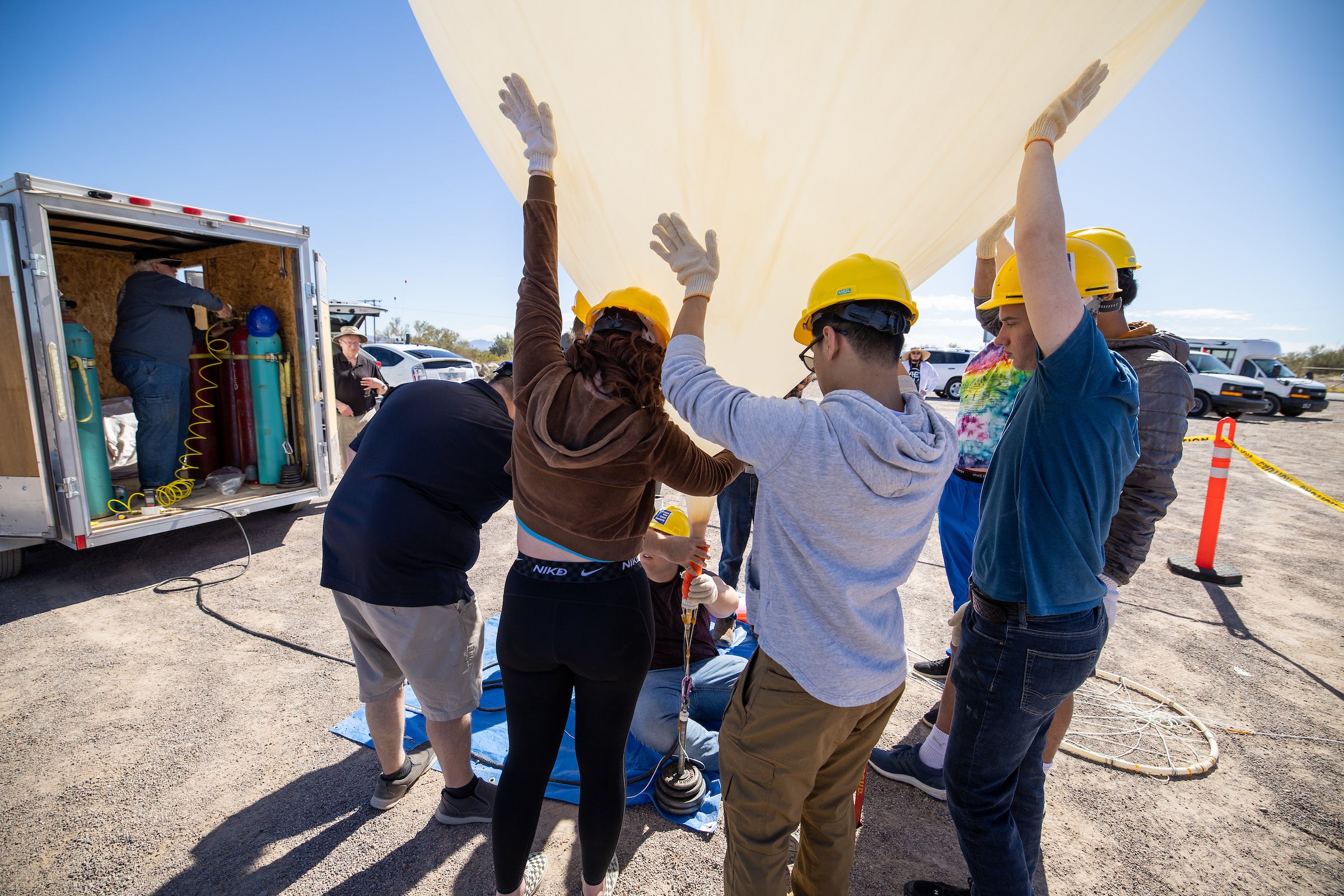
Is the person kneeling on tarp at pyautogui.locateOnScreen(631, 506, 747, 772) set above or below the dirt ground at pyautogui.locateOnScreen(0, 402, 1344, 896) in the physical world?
above

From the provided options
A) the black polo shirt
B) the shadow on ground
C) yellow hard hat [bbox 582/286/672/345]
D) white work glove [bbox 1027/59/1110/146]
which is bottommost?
the shadow on ground

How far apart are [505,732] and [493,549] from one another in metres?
2.50

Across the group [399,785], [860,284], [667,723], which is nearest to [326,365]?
[399,785]

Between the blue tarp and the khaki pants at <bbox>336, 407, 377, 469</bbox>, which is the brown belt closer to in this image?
the blue tarp

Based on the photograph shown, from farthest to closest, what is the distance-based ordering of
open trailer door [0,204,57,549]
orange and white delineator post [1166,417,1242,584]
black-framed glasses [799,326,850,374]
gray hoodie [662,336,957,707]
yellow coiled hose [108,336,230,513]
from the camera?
1. yellow coiled hose [108,336,230,513]
2. orange and white delineator post [1166,417,1242,584]
3. open trailer door [0,204,57,549]
4. black-framed glasses [799,326,850,374]
5. gray hoodie [662,336,957,707]

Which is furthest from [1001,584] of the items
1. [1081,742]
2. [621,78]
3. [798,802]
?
[1081,742]

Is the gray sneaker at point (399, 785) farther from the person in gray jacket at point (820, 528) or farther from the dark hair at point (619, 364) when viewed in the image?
the dark hair at point (619, 364)

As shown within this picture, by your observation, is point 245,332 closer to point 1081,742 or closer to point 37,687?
point 37,687

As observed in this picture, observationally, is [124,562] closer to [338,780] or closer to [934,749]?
[338,780]

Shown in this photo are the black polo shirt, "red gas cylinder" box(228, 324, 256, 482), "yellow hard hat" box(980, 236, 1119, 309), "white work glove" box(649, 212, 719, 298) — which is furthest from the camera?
the black polo shirt

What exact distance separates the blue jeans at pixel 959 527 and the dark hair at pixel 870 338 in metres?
1.47

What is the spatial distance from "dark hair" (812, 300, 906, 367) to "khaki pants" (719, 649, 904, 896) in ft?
2.45

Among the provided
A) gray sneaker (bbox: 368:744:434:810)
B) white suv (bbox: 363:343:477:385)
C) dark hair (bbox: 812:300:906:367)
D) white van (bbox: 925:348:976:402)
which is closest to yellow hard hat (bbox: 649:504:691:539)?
dark hair (bbox: 812:300:906:367)

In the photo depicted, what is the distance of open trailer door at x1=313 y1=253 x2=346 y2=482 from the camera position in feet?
16.9
